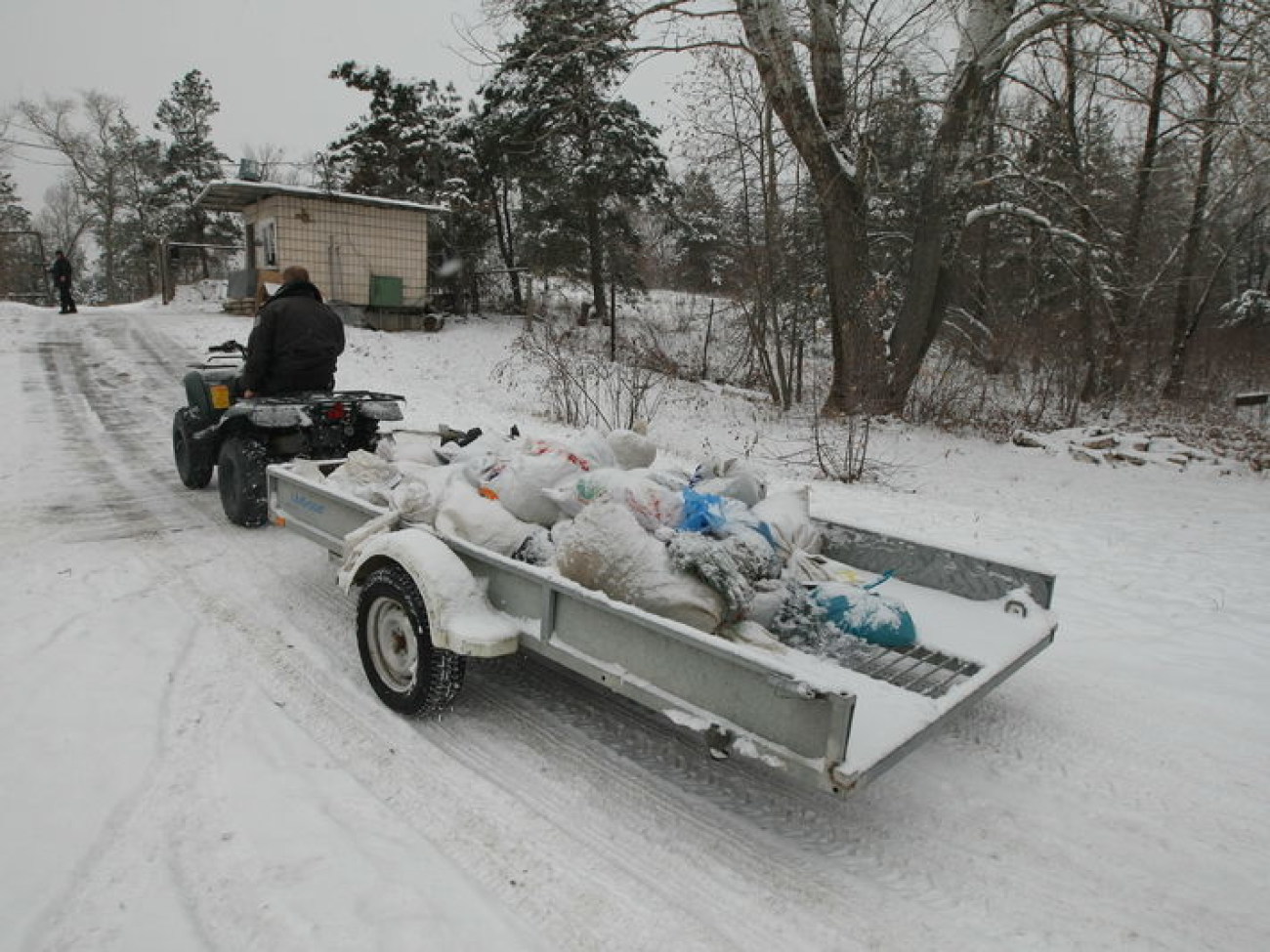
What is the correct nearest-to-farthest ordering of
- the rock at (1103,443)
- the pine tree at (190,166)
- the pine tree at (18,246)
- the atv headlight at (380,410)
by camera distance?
the atv headlight at (380,410) → the rock at (1103,443) → the pine tree at (190,166) → the pine tree at (18,246)

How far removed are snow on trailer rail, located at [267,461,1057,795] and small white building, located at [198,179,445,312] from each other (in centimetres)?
1759

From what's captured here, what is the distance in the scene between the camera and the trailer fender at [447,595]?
296 cm

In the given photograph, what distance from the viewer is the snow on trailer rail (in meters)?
2.28

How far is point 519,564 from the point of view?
3.03 m

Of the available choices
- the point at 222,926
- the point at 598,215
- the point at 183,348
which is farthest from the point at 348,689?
the point at 598,215

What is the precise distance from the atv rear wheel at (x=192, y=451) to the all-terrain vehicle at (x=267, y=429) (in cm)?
18

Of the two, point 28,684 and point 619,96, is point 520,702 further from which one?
point 619,96

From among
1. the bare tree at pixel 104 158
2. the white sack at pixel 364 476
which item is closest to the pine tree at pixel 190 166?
the bare tree at pixel 104 158

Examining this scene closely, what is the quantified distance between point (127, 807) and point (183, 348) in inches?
558

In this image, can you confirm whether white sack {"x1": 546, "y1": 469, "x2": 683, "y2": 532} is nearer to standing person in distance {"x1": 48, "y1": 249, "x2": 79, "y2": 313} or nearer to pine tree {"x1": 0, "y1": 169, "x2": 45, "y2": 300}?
standing person in distance {"x1": 48, "y1": 249, "x2": 79, "y2": 313}

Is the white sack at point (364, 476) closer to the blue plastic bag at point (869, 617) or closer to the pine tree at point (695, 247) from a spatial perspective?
the blue plastic bag at point (869, 617)

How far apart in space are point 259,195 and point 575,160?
8627 millimetres

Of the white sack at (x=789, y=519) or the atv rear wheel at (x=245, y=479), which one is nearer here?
the white sack at (x=789, y=519)

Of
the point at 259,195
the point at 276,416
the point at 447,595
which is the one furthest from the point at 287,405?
the point at 259,195
